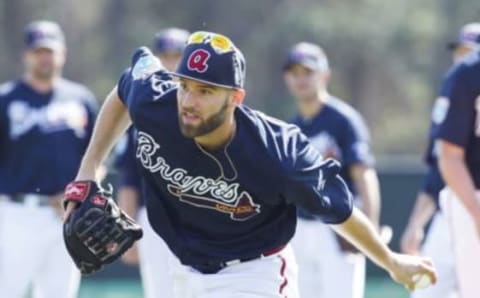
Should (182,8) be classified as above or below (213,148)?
below

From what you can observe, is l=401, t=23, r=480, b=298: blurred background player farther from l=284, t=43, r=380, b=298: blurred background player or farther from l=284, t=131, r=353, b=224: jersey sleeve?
l=284, t=131, r=353, b=224: jersey sleeve

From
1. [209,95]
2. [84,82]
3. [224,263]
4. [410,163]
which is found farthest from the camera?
[84,82]

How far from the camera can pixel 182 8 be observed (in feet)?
109

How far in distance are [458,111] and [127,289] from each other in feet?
31.7

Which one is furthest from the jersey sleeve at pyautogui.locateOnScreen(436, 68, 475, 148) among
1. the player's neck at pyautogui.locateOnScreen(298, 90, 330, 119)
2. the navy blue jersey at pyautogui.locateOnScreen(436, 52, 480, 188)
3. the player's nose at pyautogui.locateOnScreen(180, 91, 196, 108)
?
the player's neck at pyautogui.locateOnScreen(298, 90, 330, 119)

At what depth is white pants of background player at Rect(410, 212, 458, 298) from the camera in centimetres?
865

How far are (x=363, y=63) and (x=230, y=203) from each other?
27.0 meters

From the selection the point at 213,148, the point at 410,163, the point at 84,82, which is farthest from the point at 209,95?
the point at 84,82

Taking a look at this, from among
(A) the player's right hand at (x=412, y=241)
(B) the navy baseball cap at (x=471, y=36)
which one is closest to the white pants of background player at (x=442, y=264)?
(A) the player's right hand at (x=412, y=241)

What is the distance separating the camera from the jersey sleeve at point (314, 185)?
6113 mm

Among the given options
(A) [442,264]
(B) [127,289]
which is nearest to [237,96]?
(A) [442,264]

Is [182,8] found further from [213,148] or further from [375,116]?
[213,148]

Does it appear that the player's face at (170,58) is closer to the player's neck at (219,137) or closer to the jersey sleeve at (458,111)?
the jersey sleeve at (458,111)

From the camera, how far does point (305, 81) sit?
991cm
